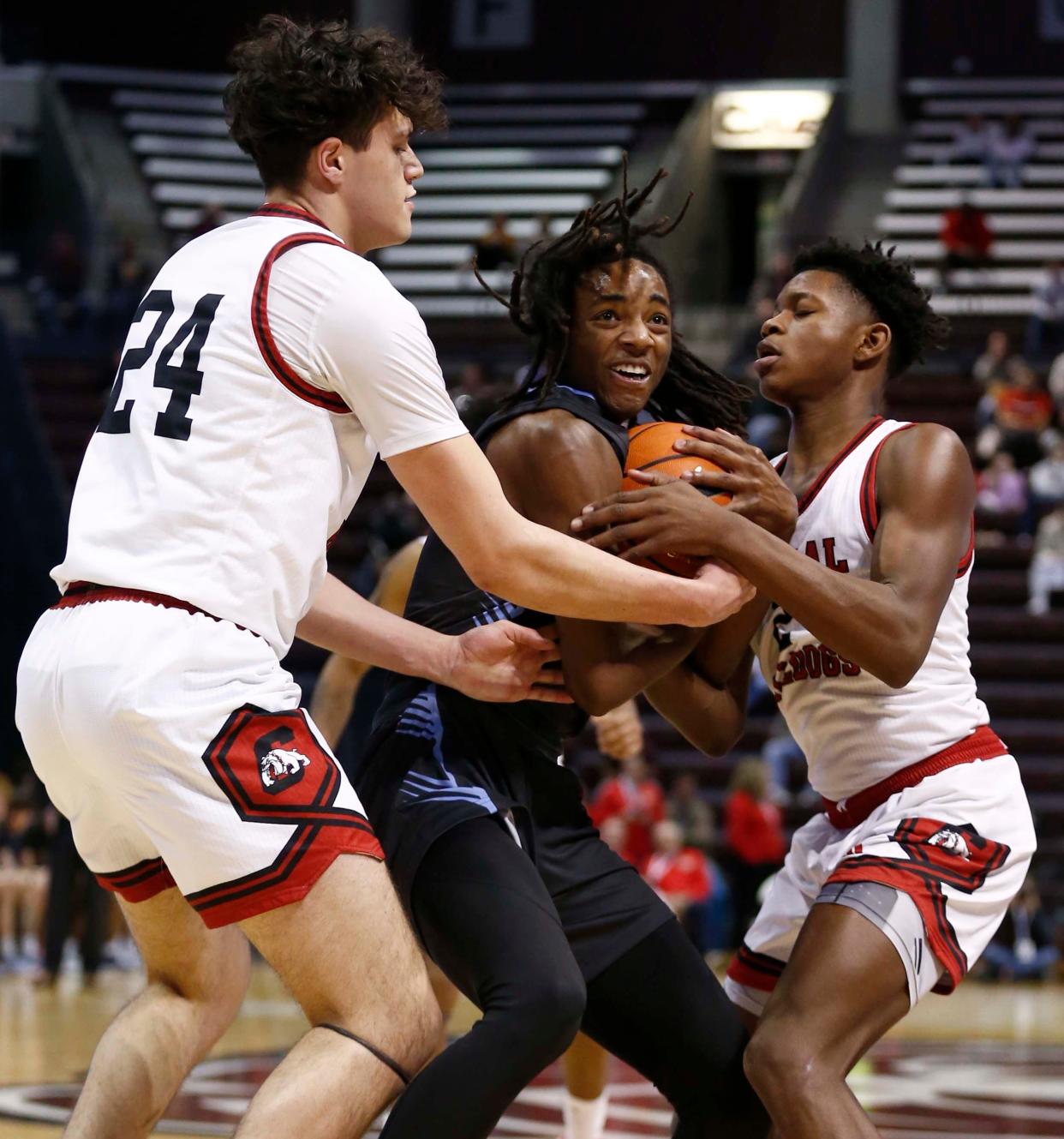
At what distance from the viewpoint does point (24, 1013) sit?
30.5 ft

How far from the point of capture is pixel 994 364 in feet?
54.3

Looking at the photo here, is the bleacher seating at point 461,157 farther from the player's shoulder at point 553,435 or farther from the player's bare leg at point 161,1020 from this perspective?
the player's bare leg at point 161,1020

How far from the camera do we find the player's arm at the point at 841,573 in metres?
3.43

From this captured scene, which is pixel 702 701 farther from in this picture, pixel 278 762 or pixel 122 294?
pixel 122 294

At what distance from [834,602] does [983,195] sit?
1832 cm

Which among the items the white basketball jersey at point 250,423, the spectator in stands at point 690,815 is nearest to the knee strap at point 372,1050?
the white basketball jersey at point 250,423

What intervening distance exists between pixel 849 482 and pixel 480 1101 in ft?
4.78

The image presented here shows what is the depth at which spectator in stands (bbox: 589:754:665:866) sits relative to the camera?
11805 mm

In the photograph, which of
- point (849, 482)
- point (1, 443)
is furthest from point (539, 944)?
point (1, 443)

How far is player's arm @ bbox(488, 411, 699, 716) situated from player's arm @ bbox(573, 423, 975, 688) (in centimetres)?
8

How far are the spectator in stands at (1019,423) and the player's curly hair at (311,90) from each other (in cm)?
1300

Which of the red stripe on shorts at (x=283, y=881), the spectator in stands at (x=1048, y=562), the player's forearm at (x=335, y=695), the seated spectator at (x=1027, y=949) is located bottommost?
the seated spectator at (x=1027, y=949)

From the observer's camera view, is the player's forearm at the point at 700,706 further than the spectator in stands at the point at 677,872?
No

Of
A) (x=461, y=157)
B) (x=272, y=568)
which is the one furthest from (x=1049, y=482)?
(x=272, y=568)
